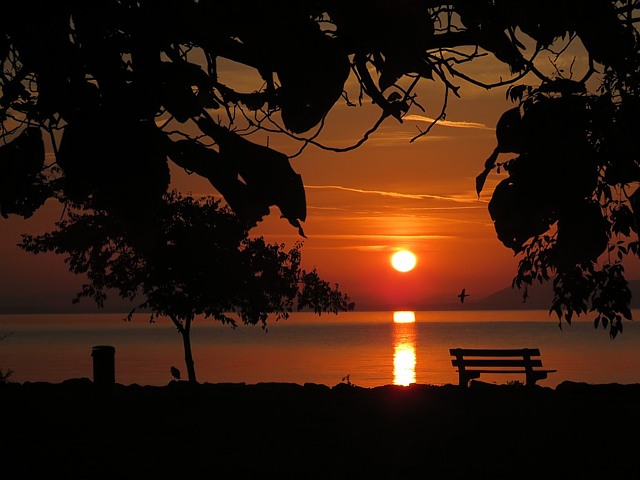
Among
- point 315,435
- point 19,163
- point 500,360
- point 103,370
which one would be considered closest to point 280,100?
point 19,163

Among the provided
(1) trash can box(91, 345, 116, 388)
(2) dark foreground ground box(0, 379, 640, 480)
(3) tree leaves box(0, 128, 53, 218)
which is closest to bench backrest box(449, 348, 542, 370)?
(2) dark foreground ground box(0, 379, 640, 480)

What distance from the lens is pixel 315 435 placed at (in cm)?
1139

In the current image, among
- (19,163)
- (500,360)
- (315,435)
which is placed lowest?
(315,435)

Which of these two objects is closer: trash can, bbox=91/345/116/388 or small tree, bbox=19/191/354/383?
trash can, bbox=91/345/116/388

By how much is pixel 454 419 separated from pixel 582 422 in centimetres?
181

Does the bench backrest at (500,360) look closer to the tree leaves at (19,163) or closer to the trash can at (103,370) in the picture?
the trash can at (103,370)

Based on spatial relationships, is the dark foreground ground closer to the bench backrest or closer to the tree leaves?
the bench backrest

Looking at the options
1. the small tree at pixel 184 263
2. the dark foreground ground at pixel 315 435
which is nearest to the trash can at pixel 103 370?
the dark foreground ground at pixel 315 435

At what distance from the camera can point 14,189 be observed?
1955 mm

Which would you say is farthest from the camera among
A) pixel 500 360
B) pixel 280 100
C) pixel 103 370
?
pixel 500 360

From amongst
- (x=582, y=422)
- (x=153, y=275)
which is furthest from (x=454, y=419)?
(x=153, y=275)

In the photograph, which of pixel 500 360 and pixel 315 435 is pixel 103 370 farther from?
pixel 500 360

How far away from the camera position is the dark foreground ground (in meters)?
9.39

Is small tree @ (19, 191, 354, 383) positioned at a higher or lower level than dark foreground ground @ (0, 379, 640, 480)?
higher
